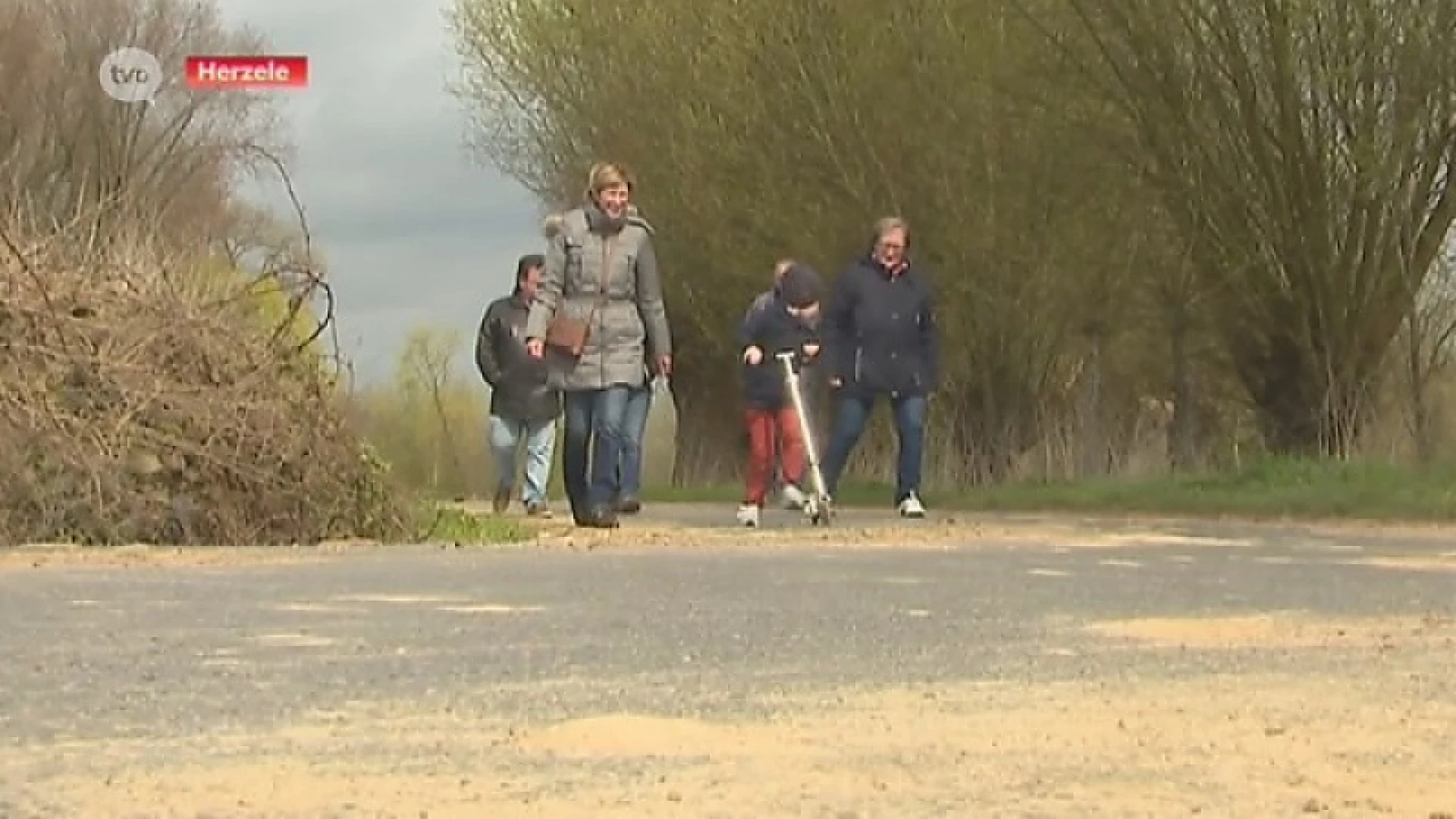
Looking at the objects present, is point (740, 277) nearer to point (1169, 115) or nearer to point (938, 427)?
point (938, 427)

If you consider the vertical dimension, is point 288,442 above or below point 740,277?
below

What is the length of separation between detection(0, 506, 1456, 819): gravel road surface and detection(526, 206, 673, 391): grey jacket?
3339mm

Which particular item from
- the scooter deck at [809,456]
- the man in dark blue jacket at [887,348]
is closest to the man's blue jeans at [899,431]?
the man in dark blue jacket at [887,348]

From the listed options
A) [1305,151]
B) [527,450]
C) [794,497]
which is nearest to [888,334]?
[794,497]

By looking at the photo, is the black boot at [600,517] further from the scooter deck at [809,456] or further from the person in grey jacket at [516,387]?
the person in grey jacket at [516,387]

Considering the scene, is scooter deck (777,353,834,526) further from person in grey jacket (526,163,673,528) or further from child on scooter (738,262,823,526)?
person in grey jacket (526,163,673,528)

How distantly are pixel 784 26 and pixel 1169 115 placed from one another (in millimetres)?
5671

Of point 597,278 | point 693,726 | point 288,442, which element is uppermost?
point 597,278

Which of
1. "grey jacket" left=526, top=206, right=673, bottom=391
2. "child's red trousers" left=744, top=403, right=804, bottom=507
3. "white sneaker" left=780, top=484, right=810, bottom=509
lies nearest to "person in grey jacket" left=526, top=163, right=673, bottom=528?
"grey jacket" left=526, top=206, right=673, bottom=391

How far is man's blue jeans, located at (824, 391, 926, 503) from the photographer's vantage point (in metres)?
17.2

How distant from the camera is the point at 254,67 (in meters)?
33.3

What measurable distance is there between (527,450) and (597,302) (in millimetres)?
4521

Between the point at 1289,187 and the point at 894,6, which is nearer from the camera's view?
the point at 1289,187

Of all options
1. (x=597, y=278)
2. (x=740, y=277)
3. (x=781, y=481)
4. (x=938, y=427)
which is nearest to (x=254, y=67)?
(x=740, y=277)
